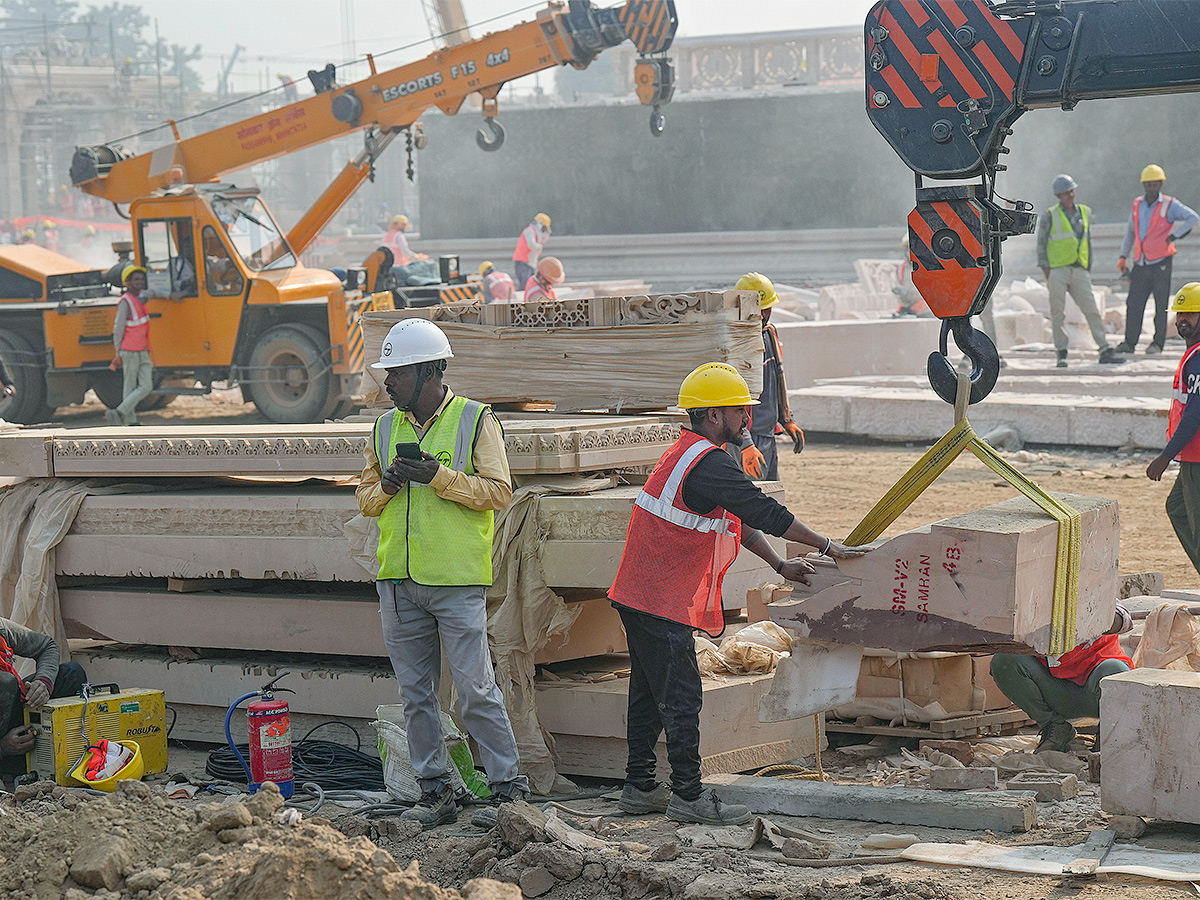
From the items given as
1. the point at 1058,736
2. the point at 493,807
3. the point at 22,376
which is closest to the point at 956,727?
the point at 1058,736

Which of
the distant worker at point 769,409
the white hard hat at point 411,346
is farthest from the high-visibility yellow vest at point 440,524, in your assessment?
the distant worker at point 769,409

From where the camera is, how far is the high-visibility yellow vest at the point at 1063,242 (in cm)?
1480

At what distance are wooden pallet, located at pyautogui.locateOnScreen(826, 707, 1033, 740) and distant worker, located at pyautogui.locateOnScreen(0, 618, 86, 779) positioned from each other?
330 cm

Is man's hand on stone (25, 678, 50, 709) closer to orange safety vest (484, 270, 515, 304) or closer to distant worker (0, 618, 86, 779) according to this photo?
distant worker (0, 618, 86, 779)

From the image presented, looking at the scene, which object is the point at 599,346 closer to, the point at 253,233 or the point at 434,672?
the point at 434,672

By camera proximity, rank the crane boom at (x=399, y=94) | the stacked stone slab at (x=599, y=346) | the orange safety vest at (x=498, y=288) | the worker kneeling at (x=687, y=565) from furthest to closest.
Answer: the orange safety vest at (x=498, y=288) < the crane boom at (x=399, y=94) < the stacked stone slab at (x=599, y=346) < the worker kneeling at (x=687, y=565)

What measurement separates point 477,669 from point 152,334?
1090cm

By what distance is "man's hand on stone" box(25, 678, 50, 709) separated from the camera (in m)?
5.60

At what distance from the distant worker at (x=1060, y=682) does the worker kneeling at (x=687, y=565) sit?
52.0 inches

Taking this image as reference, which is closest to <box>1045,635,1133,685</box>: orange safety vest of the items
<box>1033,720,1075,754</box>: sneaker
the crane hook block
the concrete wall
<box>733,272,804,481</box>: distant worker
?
<box>1033,720,1075,754</box>: sneaker

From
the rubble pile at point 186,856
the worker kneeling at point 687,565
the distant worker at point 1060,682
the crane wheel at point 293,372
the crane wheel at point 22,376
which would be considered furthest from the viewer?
the crane wheel at point 22,376

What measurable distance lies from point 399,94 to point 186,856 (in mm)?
11887

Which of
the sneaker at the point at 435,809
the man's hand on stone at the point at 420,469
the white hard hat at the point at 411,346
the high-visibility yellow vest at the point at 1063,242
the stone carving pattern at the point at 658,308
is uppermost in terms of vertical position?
the high-visibility yellow vest at the point at 1063,242

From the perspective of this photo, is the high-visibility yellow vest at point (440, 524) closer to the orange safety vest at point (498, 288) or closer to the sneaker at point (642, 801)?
the sneaker at point (642, 801)
